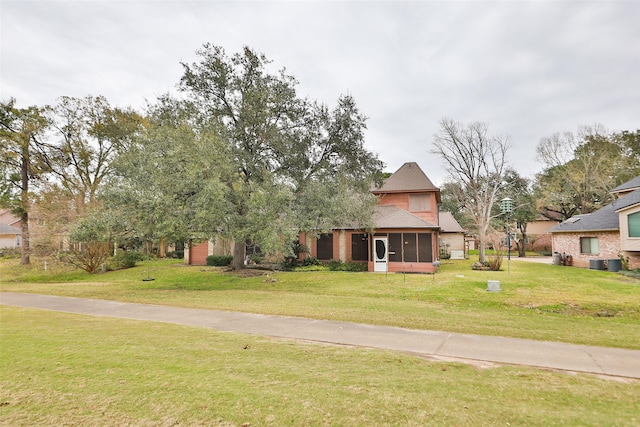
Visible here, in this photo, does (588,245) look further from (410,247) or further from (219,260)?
(219,260)

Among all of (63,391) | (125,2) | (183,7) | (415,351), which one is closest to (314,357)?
(415,351)

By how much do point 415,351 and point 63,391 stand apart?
536 cm

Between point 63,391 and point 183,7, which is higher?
point 183,7

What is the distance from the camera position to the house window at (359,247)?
74.2ft

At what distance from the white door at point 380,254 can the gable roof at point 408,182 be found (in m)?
4.44

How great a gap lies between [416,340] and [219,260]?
20824mm

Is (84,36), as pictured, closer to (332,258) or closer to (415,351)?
(415,351)

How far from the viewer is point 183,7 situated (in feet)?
39.9

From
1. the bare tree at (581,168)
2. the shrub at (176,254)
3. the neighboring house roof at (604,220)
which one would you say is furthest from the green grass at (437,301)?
the bare tree at (581,168)

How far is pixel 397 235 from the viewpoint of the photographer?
2100 centimetres

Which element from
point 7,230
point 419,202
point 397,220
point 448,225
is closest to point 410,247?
point 397,220

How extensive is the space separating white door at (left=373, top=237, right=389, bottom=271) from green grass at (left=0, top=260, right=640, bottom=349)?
2.66 m

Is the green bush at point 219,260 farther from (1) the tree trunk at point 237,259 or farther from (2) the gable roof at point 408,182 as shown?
(2) the gable roof at point 408,182

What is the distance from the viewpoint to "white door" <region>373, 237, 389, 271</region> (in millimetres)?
21047
